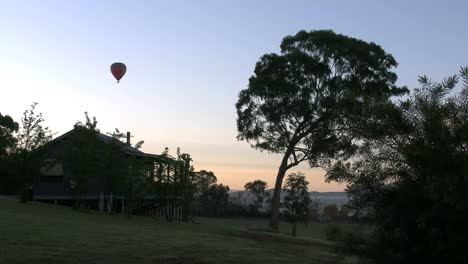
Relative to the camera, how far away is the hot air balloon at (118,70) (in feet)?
96.2

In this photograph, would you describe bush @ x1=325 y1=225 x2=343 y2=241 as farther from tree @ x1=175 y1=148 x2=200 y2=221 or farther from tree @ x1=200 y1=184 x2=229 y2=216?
tree @ x1=200 y1=184 x2=229 y2=216

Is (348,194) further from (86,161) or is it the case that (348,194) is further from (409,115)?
(86,161)

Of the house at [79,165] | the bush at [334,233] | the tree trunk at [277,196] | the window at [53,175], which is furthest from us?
the tree trunk at [277,196]

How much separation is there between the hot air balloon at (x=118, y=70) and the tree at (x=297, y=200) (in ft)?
38.0

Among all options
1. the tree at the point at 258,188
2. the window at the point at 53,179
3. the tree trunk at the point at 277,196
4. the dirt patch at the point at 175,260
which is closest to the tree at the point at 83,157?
the window at the point at 53,179

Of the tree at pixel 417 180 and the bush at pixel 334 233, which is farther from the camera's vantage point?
the bush at pixel 334 233

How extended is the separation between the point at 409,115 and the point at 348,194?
3.71ft

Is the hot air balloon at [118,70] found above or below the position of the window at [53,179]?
above

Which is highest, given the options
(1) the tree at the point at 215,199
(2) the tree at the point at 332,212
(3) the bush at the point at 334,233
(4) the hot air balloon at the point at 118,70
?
(4) the hot air balloon at the point at 118,70

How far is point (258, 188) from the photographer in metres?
58.6

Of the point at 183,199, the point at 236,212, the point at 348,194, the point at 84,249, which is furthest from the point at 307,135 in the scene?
the point at 348,194

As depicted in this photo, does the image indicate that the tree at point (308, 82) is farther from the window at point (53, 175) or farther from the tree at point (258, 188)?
the tree at point (258, 188)

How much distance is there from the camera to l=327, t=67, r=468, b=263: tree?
17.7ft

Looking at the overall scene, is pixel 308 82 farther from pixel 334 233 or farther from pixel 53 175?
pixel 334 233
